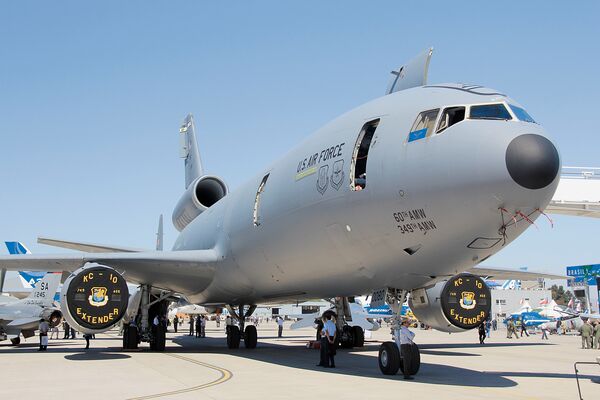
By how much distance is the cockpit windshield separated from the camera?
9547mm

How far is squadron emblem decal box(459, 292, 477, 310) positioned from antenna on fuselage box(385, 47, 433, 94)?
532cm

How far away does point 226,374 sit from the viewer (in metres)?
12.0

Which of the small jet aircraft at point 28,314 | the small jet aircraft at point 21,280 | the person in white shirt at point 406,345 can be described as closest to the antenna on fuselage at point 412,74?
the person in white shirt at point 406,345

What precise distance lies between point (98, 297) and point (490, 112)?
10.6 meters

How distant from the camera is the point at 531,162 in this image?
28.1 feet

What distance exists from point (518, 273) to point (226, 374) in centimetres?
1295

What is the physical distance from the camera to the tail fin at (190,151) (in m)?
29.7

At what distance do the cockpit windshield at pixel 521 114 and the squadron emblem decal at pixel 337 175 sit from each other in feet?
10.4

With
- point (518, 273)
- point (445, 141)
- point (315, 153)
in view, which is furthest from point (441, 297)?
point (518, 273)

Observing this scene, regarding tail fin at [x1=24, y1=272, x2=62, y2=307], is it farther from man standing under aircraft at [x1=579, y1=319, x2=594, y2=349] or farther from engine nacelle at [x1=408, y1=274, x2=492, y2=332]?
man standing under aircraft at [x1=579, y1=319, x2=594, y2=349]

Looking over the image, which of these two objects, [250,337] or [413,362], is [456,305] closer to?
[413,362]

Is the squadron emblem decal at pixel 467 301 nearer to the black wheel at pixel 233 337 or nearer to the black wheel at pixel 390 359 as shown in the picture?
the black wheel at pixel 390 359

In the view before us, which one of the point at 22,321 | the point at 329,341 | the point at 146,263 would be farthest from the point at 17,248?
the point at 329,341

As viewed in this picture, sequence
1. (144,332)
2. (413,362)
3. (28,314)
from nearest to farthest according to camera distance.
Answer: (413,362), (144,332), (28,314)
